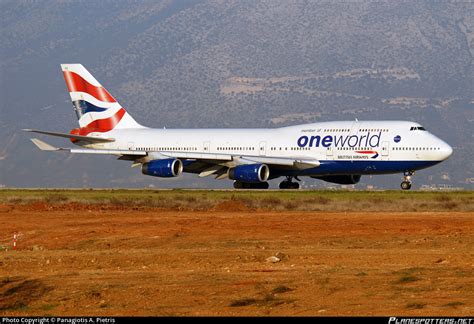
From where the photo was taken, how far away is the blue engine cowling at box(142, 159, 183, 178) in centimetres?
5631

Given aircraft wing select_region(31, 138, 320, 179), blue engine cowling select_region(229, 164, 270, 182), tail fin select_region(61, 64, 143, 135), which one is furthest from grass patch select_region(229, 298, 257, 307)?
tail fin select_region(61, 64, 143, 135)

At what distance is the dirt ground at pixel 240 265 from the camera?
61.4 feet

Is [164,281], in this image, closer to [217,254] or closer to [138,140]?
[217,254]

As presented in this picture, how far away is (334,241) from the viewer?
1093 inches

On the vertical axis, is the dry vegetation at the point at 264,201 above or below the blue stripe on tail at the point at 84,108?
below

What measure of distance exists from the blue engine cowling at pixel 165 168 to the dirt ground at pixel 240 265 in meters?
19.6

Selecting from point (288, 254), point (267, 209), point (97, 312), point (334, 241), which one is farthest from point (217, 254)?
point (267, 209)

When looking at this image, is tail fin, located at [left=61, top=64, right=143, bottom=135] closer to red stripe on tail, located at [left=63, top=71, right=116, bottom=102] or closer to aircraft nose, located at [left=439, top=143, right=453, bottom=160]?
red stripe on tail, located at [left=63, top=71, right=116, bottom=102]

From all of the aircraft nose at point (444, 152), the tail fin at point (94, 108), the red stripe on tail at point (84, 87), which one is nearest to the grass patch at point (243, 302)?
the aircraft nose at point (444, 152)

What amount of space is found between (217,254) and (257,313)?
7356 mm

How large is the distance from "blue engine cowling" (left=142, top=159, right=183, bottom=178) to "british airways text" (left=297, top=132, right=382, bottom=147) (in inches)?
239

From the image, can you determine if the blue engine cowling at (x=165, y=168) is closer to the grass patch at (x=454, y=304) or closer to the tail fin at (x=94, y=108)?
the tail fin at (x=94, y=108)

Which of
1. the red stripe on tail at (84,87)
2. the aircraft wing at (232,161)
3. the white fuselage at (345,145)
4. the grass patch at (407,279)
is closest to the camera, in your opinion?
the grass patch at (407,279)

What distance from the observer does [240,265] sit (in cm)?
2348
